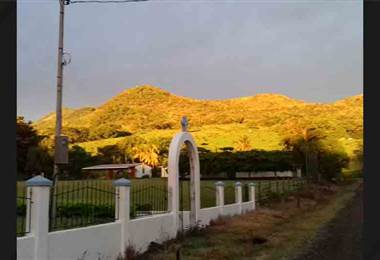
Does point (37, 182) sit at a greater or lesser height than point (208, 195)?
greater

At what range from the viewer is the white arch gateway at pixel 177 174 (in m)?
11.6

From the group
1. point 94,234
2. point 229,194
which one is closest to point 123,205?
point 94,234

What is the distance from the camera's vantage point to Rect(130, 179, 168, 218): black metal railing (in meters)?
10.5

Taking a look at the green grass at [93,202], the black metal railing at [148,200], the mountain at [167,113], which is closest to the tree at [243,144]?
the mountain at [167,113]

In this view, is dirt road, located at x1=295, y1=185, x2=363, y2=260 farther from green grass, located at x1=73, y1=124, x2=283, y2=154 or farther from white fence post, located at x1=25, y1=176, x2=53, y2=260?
green grass, located at x1=73, y1=124, x2=283, y2=154

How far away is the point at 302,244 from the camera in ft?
38.0

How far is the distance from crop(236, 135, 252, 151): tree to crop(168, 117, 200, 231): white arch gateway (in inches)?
1971

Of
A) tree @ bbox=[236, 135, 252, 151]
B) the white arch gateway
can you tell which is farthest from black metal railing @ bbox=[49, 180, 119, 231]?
tree @ bbox=[236, 135, 252, 151]

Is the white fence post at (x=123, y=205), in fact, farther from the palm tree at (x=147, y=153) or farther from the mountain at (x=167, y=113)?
the mountain at (x=167, y=113)

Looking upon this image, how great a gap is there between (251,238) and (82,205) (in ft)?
14.4

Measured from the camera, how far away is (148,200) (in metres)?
10.9

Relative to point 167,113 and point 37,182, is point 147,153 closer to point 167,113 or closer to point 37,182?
point 167,113

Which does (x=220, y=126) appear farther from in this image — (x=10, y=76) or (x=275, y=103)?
(x=10, y=76)

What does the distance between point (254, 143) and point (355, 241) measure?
2205 inches
